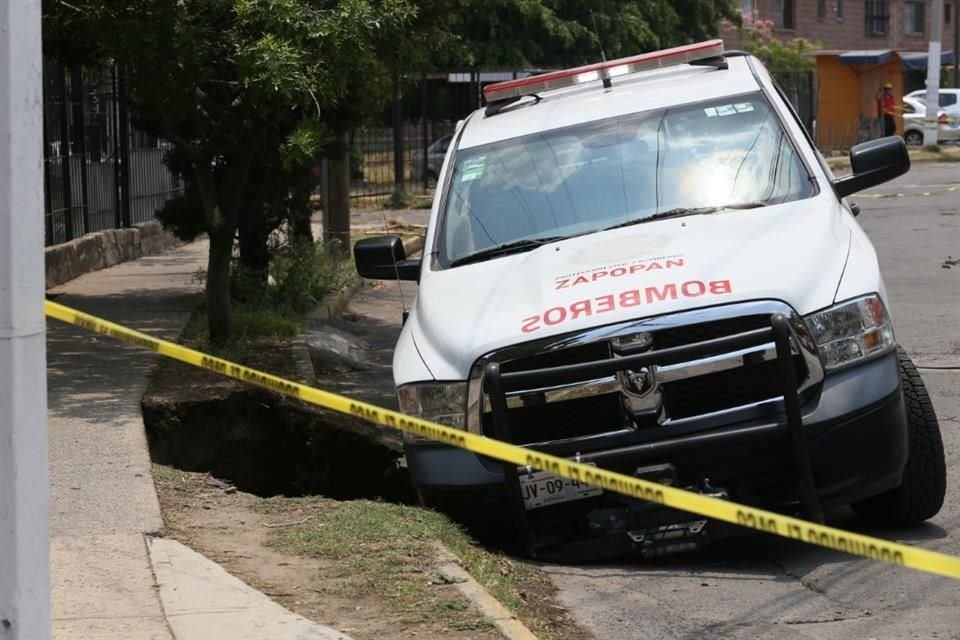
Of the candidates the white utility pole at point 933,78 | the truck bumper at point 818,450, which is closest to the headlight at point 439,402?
the truck bumper at point 818,450

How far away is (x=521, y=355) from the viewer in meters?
5.76

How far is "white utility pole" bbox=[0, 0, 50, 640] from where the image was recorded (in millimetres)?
3525

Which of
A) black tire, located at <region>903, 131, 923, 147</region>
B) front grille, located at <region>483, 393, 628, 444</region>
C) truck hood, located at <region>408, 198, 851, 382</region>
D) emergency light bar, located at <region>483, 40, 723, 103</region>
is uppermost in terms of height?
black tire, located at <region>903, 131, 923, 147</region>

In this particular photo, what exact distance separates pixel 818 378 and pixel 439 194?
2456 mm

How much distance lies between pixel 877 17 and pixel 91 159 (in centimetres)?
5349

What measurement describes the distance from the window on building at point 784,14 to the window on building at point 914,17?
977 centimetres

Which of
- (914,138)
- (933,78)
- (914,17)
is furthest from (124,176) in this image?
(914,17)

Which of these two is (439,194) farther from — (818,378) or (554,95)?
(818,378)

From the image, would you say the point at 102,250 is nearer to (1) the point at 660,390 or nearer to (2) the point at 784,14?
(1) the point at 660,390

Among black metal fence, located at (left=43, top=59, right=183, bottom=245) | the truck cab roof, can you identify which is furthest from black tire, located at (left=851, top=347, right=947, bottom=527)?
black metal fence, located at (left=43, top=59, right=183, bottom=245)

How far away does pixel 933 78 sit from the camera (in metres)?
36.9

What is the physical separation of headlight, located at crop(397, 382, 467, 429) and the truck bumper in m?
0.24

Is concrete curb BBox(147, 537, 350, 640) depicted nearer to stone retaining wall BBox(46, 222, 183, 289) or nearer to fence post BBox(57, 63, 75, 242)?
stone retaining wall BBox(46, 222, 183, 289)

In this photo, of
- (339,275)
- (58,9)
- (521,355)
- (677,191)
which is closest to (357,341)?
(339,275)
